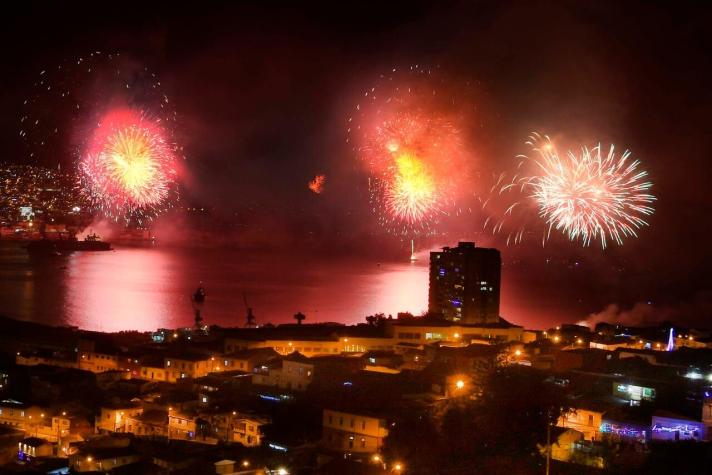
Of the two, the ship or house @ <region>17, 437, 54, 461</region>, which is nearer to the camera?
house @ <region>17, 437, 54, 461</region>

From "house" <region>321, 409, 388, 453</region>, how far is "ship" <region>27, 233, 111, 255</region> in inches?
1099

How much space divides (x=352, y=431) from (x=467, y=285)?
6.84m

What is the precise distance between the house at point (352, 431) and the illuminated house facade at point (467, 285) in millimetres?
6357

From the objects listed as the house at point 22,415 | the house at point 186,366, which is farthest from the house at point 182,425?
the house at point 186,366

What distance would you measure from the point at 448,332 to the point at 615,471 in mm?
5133

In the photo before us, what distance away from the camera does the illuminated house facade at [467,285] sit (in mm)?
11375

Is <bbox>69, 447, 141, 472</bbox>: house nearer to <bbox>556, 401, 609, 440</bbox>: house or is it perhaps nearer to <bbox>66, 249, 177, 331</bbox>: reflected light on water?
<bbox>556, 401, 609, 440</bbox>: house

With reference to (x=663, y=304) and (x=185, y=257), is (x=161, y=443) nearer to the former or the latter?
(x=663, y=304)

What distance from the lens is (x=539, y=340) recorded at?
812 centimetres

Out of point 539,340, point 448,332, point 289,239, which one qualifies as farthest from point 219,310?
point 289,239

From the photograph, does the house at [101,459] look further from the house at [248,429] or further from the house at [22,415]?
the house at [22,415]

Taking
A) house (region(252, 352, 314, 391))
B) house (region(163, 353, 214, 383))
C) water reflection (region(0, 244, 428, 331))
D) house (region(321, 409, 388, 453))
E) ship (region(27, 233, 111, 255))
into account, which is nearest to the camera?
Answer: house (region(321, 409, 388, 453))

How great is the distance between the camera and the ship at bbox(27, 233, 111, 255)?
1232 inches

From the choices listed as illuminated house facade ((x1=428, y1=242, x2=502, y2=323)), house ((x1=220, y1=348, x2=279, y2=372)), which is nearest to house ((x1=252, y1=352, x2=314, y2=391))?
house ((x1=220, y1=348, x2=279, y2=372))
